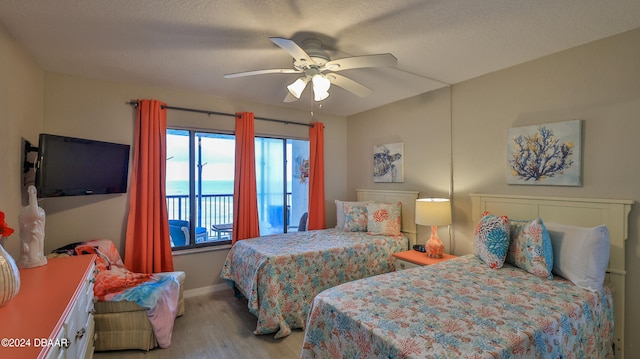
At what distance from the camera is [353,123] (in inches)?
181

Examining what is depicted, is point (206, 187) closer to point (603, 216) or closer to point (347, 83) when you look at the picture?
point (347, 83)

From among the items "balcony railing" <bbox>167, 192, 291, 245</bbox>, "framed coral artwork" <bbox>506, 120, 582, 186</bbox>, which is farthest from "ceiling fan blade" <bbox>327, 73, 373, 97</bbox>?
"balcony railing" <bbox>167, 192, 291, 245</bbox>

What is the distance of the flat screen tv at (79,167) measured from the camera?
2098 mm

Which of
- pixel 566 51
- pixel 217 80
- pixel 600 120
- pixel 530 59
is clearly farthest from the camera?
pixel 217 80

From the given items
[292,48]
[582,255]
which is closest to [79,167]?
[292,48]

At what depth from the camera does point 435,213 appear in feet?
9.53

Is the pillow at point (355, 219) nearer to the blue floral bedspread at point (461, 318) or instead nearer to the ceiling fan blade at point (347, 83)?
the blue floral bedspread at point (461, 318)

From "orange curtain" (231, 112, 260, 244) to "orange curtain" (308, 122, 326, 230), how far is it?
90 centimetres

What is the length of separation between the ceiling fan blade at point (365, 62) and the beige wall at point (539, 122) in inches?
58.8

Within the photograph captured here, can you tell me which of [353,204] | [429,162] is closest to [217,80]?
[353,204]

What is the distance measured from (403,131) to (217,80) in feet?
7.73

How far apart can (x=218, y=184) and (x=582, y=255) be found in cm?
372

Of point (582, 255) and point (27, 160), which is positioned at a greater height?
point (27, 160)

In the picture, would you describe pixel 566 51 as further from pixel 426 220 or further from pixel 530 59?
pixel 426 220
